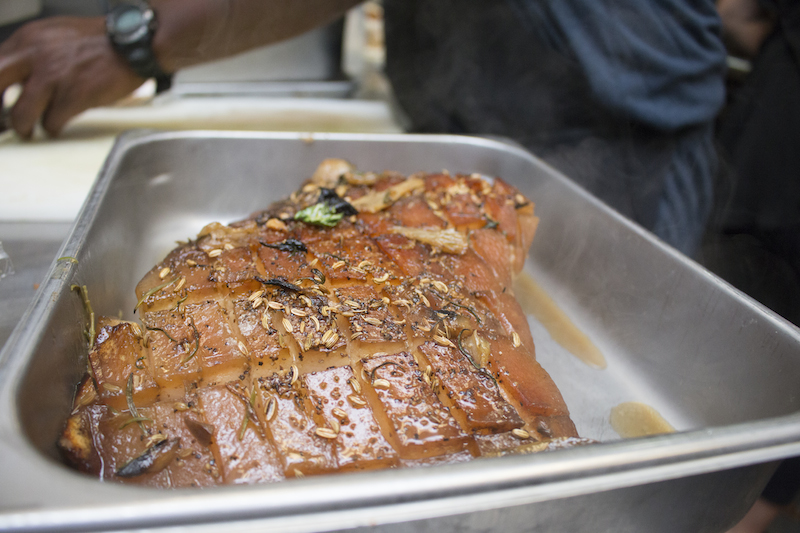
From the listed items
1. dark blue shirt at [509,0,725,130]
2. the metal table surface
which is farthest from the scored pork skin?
dark blue shirt at [509,0,725,130]

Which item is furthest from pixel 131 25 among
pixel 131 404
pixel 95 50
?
pixel 131 404

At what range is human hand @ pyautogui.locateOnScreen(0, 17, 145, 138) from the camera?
8.14 feet

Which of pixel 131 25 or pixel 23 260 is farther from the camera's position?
pixel 131 25

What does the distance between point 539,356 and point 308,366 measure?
3.55 ft

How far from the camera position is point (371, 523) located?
0.82m

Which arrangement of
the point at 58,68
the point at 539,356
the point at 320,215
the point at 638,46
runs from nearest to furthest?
the point at 320,215
the point at 539,356
the point at 638,46
the point at 58,68

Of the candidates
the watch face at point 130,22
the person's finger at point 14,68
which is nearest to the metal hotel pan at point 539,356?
the watch face at point 130,22

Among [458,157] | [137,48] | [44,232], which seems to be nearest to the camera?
[44,232]

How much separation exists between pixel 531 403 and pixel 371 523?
653 mm

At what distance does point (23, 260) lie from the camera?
1818 millimetres

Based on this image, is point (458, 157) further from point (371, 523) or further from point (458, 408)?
point (371, 523)

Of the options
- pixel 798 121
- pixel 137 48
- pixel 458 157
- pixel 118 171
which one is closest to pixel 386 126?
pixel 458 157

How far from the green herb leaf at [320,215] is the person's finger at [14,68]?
2012 millimetres

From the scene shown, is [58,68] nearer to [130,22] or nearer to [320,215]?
[130,22]
